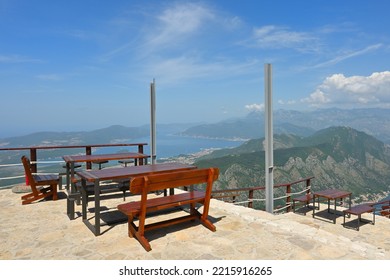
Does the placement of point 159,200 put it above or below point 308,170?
above

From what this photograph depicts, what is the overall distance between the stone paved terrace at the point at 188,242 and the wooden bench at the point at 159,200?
0.51 feet

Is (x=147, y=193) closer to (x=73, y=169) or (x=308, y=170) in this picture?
(x=73, y=169)

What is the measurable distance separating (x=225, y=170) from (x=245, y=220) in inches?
4259

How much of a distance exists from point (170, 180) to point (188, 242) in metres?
0.94

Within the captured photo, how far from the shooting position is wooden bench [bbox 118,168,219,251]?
382 cm

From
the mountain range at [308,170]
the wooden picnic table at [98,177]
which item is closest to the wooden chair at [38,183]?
the wooden picnic table at [98,177]

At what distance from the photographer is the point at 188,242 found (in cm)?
409

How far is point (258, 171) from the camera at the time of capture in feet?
390

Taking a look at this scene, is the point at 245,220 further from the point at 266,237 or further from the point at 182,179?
the point at 182,179

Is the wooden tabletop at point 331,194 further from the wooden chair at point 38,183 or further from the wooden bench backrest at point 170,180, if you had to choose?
the wooden chair at point 38,183

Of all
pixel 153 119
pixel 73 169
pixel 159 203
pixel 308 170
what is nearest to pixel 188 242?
pixel 159 203

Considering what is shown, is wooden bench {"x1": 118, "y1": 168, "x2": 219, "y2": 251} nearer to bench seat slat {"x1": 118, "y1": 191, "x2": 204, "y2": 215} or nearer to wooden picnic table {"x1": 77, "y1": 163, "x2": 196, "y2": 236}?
bench seat slat {"x1": 118, "y1": 191, "x2": 204, "y2": 215}
